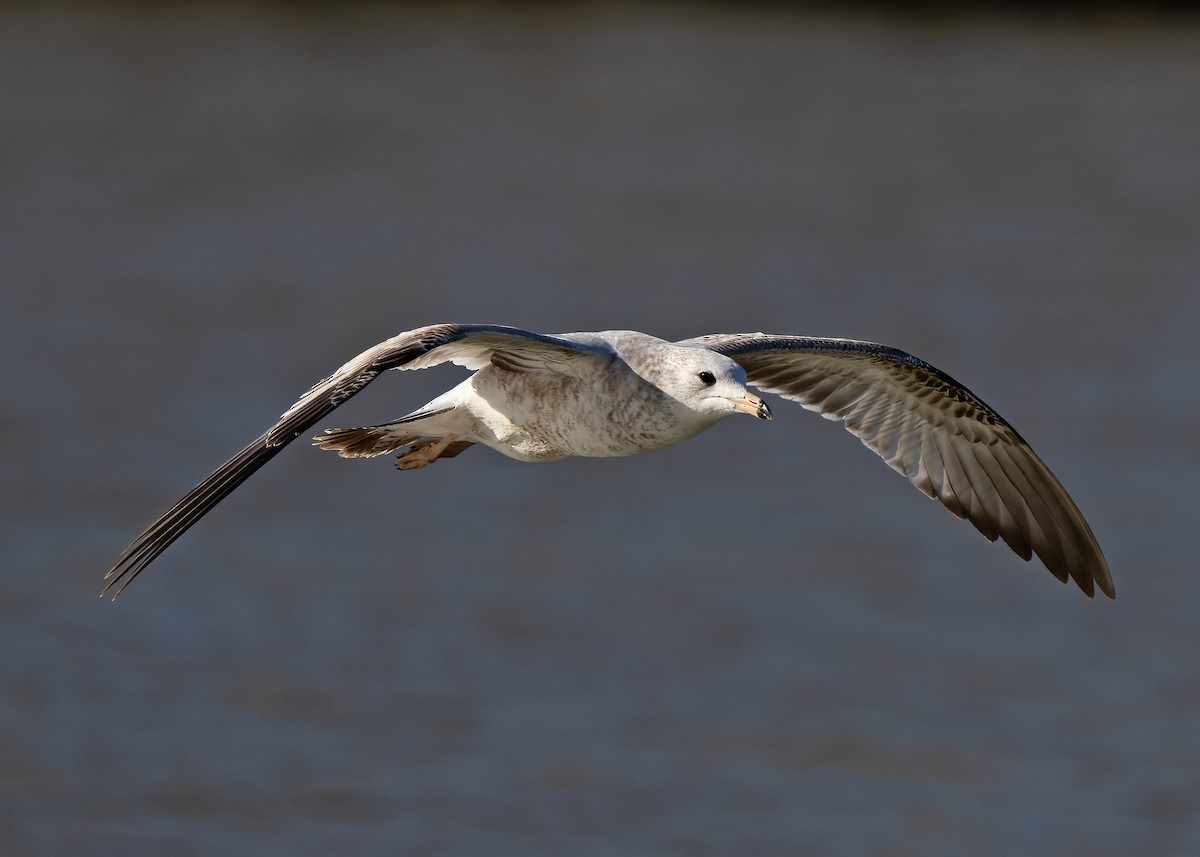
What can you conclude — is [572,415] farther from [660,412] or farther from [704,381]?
[704,381]

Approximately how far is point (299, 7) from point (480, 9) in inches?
183

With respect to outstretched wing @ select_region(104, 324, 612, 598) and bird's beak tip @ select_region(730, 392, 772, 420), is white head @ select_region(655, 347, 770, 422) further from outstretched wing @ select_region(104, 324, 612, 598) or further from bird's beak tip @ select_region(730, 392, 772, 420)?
outstretched wing @ select_region(104, 324, 612, 598)

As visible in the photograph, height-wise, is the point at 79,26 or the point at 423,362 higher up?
the point at 79,26

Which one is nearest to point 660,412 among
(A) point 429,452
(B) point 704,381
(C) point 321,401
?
(B) point 704,381

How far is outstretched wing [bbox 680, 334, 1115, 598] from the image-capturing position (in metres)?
13.8

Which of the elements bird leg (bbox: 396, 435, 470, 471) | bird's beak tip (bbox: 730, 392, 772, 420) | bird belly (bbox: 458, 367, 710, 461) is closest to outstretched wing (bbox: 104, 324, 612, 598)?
bird belly (bbox: 458, 367, 710, 461)

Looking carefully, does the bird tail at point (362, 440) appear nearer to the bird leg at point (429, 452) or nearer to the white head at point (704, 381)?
the bird leg at point (429, 452)

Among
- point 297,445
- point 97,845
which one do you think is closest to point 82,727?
point 97,845

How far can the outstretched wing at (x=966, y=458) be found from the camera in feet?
45.2

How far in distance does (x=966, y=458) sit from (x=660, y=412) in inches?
138

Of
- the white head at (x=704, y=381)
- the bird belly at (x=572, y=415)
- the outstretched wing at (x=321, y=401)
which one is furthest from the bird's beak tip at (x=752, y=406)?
the outstretched wing at (x=321, y=401)

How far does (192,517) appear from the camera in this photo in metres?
10.0

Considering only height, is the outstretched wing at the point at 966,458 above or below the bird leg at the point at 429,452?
→ above

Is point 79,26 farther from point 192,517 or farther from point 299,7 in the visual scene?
point 192,517
